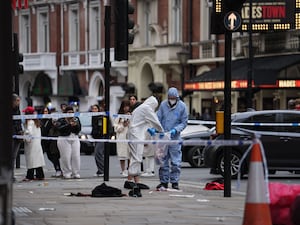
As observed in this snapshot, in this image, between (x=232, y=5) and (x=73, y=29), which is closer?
(x=232, y=5)

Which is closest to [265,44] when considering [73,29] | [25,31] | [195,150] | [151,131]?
[195,150]

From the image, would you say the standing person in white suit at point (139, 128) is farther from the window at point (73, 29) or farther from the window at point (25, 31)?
the window at point (25, 31)

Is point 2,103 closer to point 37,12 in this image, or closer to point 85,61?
point 85,61

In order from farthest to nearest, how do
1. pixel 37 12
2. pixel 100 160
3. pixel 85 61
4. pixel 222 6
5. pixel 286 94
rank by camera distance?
pixel 37 12 < pixel 85 61 < pixel 286 94 < pixel 100 160 < pixel 222 6

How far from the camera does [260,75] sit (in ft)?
114

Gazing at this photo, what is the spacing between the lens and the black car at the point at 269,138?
20.0 meters

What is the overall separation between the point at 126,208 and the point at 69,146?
7212 mm

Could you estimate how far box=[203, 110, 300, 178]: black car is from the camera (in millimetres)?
20000

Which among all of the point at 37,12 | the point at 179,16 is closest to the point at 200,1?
the point at 179,16

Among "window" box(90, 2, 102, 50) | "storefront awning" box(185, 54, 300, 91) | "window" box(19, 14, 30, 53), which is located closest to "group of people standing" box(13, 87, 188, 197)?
"storefront awning" box(185, 54, 300, 91)

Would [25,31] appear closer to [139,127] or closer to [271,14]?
[271,14]

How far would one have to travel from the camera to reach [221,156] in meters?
20.6

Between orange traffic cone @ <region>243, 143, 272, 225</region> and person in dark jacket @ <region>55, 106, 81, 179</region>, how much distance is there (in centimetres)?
1064

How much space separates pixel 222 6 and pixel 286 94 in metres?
23.2
